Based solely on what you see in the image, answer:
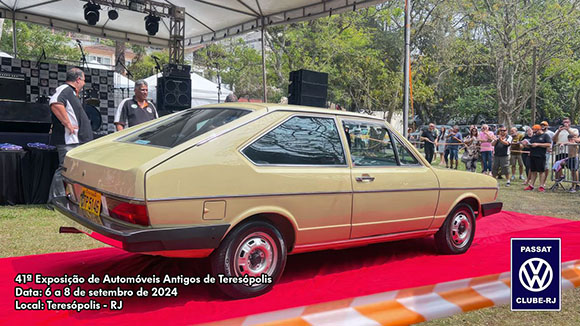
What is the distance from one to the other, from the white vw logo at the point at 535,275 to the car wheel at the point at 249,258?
1790mm

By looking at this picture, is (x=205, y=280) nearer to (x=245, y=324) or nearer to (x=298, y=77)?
(x=245, y=324)

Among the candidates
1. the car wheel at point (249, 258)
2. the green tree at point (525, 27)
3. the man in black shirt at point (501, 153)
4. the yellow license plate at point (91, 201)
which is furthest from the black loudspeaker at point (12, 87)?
the green tree at point (525, 27)

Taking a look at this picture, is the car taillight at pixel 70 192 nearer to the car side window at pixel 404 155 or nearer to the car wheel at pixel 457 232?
the car side window at pixel 404 155

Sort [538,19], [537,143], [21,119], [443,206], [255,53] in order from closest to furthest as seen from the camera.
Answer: [443,206] < [21,119] < [537,143] < [538,19] < [255,53]

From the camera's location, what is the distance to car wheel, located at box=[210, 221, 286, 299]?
336 centimetres

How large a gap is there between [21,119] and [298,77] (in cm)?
531

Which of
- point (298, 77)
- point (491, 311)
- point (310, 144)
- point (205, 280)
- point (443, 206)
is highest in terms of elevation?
point (298, 77)

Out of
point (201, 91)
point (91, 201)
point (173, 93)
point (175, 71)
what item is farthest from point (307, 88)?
point (201, 91)

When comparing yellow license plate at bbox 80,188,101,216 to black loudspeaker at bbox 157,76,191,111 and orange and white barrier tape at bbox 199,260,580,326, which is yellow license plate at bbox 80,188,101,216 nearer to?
orange and white barrier tape at bbox 199,260,580,326

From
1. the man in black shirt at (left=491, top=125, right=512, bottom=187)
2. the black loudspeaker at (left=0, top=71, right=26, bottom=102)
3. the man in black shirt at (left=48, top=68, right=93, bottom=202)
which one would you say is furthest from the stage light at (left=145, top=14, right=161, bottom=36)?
the man in black shirt at (left=491, top=125, right=512, bottom=187)

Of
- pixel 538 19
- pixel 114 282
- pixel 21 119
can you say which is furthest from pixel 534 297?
pixel 538 19

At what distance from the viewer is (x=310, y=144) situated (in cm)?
399

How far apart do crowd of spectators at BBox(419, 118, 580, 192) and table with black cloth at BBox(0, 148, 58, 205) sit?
1051 centimetres

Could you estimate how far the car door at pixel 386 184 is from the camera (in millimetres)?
4137
